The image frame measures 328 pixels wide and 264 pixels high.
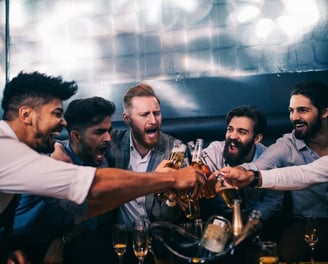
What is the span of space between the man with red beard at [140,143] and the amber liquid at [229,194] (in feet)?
1.34

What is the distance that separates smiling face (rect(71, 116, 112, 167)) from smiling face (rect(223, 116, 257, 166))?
0.71m

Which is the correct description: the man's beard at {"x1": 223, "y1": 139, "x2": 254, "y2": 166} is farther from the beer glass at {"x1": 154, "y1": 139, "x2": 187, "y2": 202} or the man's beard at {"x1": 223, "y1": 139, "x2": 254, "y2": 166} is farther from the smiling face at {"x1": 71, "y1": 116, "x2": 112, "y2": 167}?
the smiling face at {"x1": 71, "y1": 116, "x2": 112, "y2": 167}

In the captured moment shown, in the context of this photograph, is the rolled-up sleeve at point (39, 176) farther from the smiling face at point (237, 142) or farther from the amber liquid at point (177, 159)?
the smiling face at point (237, 142)

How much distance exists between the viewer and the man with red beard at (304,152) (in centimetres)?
260

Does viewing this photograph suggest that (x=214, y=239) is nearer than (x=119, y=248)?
Yes

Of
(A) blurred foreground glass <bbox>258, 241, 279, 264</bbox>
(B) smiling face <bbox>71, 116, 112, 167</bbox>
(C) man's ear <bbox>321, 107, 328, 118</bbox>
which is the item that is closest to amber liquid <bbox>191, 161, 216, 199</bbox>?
(B) smiling face <bbox>71, 116, 112, 167</bbox>

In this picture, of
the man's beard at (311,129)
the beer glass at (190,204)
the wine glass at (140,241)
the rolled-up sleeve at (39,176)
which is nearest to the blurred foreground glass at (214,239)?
the wine glass at (140,241)

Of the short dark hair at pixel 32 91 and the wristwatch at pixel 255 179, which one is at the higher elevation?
the short dark hair at pixel 32 91

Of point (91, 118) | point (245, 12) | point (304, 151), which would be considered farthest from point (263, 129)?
point (91, 118)

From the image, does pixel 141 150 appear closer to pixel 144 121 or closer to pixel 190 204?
pixel 144 121

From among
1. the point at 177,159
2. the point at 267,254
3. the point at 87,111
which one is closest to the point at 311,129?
the point at 177,159

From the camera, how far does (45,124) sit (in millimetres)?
2568

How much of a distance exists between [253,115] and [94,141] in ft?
3.11

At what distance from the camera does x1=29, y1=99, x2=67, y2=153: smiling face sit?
2.50 metres
